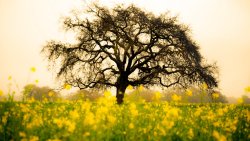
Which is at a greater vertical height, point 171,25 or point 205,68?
point 171,25

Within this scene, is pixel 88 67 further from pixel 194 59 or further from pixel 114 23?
pixel 194 59

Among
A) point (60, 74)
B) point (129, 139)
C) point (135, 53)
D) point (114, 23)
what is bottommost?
point (129, 139)

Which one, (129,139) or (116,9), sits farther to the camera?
(116,9)

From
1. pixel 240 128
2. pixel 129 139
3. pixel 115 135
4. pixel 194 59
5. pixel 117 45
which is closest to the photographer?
pixel 129 139

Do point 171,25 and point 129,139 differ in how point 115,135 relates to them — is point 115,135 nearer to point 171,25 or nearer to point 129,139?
point 129,139

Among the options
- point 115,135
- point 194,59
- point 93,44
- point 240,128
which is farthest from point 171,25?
point 115,135

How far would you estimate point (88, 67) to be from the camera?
22953 mm

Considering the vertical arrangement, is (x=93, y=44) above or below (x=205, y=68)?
above

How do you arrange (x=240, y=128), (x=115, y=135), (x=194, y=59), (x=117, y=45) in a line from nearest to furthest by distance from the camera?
(x=115, y=135) < (x=240, y=128) < (x=194, y=59) < (x=117, y=45)

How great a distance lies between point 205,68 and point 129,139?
59.7ft

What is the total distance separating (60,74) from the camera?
72.2 ft

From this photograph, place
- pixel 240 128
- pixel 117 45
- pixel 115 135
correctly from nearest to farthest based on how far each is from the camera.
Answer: pixel 115 135 → pixel 240 128 → pixel 117 45

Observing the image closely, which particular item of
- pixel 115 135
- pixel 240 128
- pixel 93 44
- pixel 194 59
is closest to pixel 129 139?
pixel 115 135

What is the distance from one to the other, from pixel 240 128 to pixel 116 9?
56.8ft
